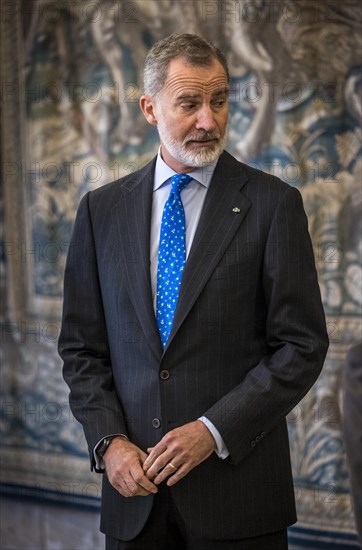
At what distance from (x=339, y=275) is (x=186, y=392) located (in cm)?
126

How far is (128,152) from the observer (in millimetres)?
3293

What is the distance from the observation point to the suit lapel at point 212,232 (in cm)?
183

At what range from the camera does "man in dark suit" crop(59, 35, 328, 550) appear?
1.81 metres

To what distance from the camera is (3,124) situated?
354cm

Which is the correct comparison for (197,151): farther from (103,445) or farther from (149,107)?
(103,445)

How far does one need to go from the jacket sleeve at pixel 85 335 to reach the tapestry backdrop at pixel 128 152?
Result: 118 centimetres

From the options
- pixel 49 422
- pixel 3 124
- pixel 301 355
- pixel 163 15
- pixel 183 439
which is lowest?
pixel 49 422

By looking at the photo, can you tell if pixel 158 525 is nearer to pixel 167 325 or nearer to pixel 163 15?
pixel 167 325

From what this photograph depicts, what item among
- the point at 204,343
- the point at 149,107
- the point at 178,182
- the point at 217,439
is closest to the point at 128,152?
the point at 149,107

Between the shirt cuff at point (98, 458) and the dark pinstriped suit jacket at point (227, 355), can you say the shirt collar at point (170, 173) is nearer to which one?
the dark pinstriped suit jacket at point (227, 355)

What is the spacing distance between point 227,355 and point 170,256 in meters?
0.27

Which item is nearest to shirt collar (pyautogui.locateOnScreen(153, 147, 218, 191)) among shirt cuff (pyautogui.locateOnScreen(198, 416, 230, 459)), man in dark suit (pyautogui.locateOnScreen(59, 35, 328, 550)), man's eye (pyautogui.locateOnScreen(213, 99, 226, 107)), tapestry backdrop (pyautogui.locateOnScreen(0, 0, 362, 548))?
man in dark suit (pyautogui.locateOnScreen(59, 35, 328, 550))

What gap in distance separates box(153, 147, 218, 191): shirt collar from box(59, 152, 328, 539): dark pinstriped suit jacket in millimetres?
21

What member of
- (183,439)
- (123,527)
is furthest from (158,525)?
(183,439)
